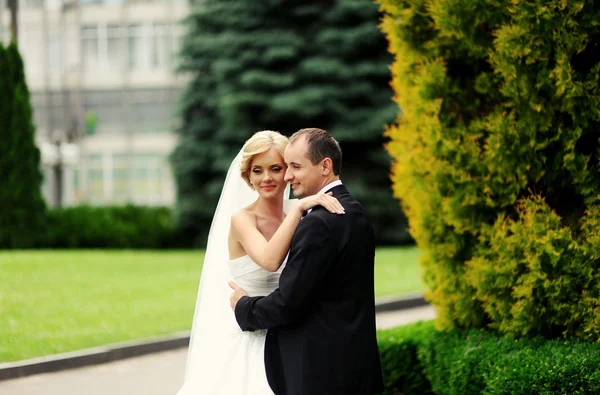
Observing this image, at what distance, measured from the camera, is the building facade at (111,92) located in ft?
168

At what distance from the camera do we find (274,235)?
4.45 meters

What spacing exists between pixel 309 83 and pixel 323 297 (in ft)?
76.4

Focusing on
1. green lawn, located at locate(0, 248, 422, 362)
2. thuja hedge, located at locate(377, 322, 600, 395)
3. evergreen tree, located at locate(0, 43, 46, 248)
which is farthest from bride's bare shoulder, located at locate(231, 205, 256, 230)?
evergreen tree, located at locate(0, 43, 46, 248)

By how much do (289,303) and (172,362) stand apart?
6594mm

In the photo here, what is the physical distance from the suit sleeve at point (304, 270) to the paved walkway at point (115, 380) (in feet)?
15.9

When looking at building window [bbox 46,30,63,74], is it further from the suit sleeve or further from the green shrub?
the suit sleeve

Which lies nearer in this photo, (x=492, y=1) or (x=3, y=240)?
(x=492, y=1)

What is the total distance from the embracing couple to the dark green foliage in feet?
86.3

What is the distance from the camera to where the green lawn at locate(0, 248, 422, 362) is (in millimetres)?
11297

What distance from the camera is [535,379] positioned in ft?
19.0

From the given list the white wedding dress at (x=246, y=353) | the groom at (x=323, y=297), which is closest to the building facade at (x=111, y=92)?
the white wedding dress at (x=246, y=353)

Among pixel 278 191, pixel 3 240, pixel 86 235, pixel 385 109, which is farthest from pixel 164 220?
pixel 278 191

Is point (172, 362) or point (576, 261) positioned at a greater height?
point (576, 261)

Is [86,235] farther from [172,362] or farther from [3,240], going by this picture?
[172,362]
